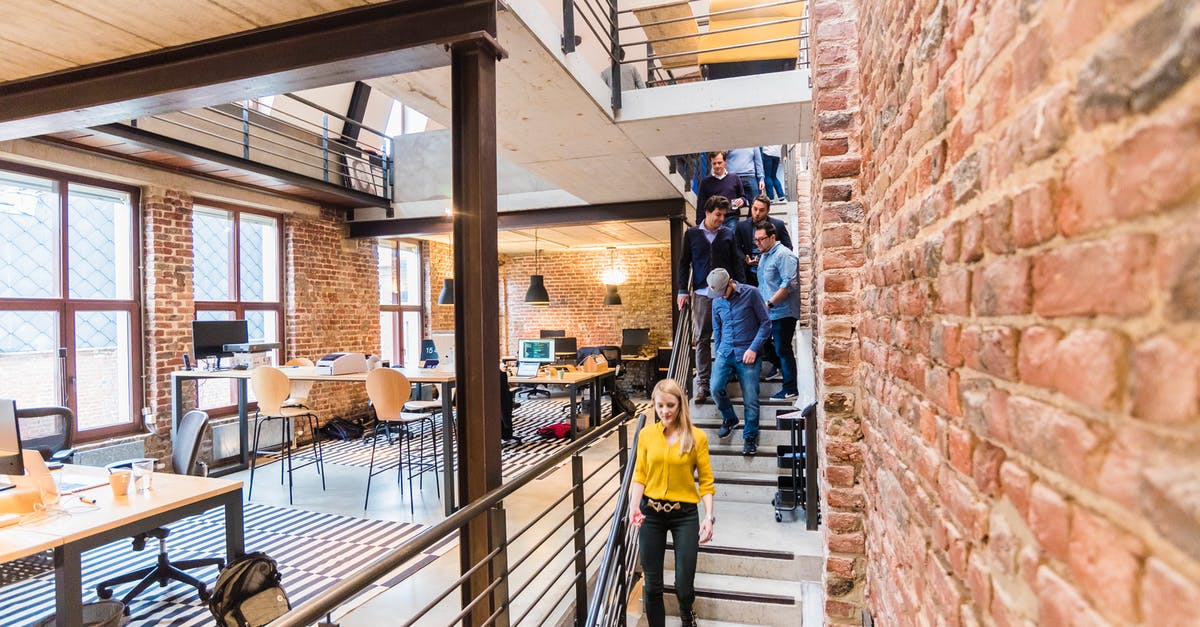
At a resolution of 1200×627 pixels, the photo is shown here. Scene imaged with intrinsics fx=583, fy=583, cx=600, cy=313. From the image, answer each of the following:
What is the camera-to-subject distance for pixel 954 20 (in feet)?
2.97

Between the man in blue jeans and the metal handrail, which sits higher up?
the man in blue jeans

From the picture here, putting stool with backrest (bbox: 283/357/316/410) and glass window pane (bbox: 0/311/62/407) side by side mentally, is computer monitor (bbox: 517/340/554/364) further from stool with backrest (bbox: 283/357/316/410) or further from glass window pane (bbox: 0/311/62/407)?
glass window pane (bbox: 0/311/62/407)

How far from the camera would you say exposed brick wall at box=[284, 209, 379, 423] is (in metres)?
7.92

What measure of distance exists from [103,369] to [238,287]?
1.77 metres

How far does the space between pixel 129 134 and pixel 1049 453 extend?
21.4 feet

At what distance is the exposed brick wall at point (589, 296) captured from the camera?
1234 cm

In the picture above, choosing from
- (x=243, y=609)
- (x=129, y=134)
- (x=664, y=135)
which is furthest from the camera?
(x=129, y=134)

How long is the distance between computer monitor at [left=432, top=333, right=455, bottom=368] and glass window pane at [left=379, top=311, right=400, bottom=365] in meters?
3.01

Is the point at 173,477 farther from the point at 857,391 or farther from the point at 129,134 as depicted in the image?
the point at 857,391

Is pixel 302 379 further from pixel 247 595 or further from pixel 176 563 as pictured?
pixel 247 595

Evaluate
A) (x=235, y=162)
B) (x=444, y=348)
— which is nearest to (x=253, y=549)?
(x=444, y=348)

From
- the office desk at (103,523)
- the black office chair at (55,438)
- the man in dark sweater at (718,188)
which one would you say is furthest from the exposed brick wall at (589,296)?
the office desk at (103,523)

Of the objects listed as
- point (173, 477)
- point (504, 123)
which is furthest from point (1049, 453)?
point (173, 477)

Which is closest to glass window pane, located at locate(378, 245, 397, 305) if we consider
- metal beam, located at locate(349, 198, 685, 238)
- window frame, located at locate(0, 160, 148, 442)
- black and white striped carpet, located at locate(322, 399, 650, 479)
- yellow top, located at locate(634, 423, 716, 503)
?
metal beam, located at locate(349, 198, 685, 238)
